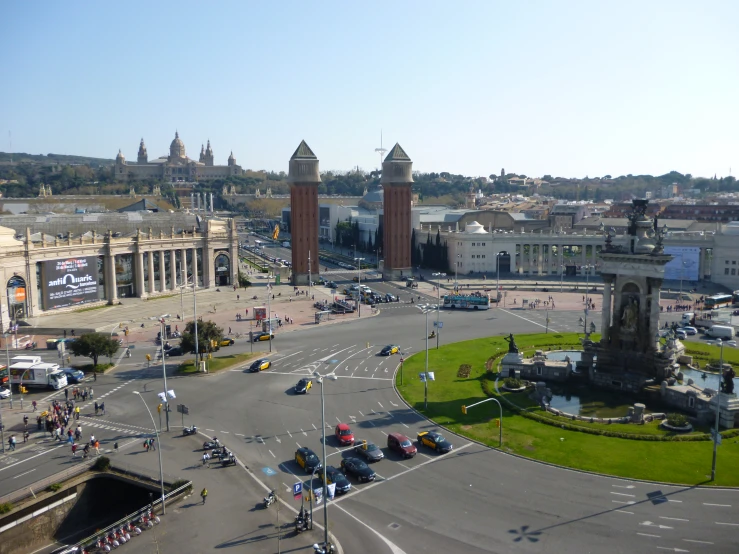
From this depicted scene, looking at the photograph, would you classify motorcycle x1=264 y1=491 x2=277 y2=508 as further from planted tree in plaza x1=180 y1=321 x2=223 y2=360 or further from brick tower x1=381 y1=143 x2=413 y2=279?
brick tower x1=381 y1=143 x2=413 y2=279

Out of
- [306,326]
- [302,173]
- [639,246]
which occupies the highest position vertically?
[302,173]

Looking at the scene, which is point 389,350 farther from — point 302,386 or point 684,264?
point 684,264

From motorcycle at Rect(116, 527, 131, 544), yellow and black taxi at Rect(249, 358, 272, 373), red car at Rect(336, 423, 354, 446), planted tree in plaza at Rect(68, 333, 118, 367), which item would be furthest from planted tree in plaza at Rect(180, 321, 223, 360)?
motorcycle at Rect(116, 527, 131, 544)

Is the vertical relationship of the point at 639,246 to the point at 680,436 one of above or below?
above

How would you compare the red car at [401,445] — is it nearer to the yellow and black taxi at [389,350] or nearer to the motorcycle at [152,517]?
the motorcycle at [152,517]

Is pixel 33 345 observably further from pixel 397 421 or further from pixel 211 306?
pixel 397 421

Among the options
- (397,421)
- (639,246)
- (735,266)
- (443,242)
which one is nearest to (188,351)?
(397,421)

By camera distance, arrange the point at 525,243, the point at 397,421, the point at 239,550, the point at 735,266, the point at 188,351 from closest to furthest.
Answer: the point at 239,550, the point at 397,421, the point at 188,351, the point at 735,266, the point at 525,243

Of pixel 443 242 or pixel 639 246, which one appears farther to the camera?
pixel 443 242
